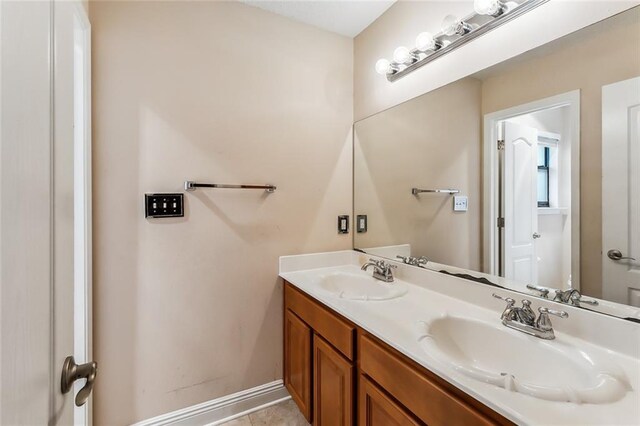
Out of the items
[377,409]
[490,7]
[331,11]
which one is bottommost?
[377,409]

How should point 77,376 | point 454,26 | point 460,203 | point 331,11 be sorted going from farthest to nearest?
point 331,11 → point 460,203 → point 454,26 → point 77,376

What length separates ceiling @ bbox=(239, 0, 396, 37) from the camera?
1.67 m

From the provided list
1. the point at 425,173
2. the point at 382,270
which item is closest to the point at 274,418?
the point at 382,270

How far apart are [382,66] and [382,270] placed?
119 centimetres

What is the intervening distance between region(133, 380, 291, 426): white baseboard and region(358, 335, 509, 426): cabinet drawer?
946 millimetres

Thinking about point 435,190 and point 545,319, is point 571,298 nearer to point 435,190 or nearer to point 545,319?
point 545,319

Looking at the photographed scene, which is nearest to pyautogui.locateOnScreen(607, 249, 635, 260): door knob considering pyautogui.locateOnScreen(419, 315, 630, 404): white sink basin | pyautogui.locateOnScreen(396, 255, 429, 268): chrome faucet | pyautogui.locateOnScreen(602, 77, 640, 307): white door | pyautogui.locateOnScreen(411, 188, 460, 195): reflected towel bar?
pyautogui.locateOnScreen(602, 77, 640, 307): white door

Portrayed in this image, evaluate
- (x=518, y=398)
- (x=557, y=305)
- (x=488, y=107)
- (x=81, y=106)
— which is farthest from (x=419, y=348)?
(x=81, y=106)

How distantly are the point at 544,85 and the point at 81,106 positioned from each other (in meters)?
1.89

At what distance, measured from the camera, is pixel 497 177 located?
124 centimetres

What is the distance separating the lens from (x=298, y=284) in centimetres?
155

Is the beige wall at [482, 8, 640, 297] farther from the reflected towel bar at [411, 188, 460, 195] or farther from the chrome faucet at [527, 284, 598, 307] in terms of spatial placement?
the reflected towel bar at [411, 188, 460, 195]

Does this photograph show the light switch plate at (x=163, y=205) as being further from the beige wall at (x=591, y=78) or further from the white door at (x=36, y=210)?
the beige wall at (x=591, y=78)

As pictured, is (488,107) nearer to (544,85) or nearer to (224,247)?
(544,85)
